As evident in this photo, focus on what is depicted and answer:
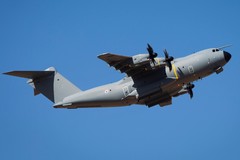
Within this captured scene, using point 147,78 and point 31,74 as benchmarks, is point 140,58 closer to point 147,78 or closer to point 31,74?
point 147,78

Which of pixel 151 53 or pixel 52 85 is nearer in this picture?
pixel 151 53

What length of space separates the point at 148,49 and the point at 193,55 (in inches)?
130

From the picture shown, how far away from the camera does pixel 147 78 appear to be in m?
26.4

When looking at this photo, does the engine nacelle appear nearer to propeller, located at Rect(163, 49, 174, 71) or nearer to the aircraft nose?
propeller, located at Rect(163, 49, 174, 71)

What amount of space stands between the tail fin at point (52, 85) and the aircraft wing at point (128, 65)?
155 inches

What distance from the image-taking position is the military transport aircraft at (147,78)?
2542cm

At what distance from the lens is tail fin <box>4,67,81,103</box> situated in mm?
28172

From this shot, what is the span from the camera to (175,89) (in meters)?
27.2

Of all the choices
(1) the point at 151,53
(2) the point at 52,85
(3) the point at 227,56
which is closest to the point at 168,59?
(1) the point at 151,53

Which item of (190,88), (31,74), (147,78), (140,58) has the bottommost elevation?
(190,88)

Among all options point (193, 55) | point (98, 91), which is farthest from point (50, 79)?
point (193, 55)

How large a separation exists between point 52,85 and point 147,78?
21.3 feet

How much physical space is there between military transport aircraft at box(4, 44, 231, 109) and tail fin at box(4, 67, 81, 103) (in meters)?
0.13

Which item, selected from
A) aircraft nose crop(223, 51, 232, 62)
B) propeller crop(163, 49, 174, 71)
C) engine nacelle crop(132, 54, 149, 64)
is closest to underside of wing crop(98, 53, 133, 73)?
engine nacelle crop(132, 54, 149, 64)
